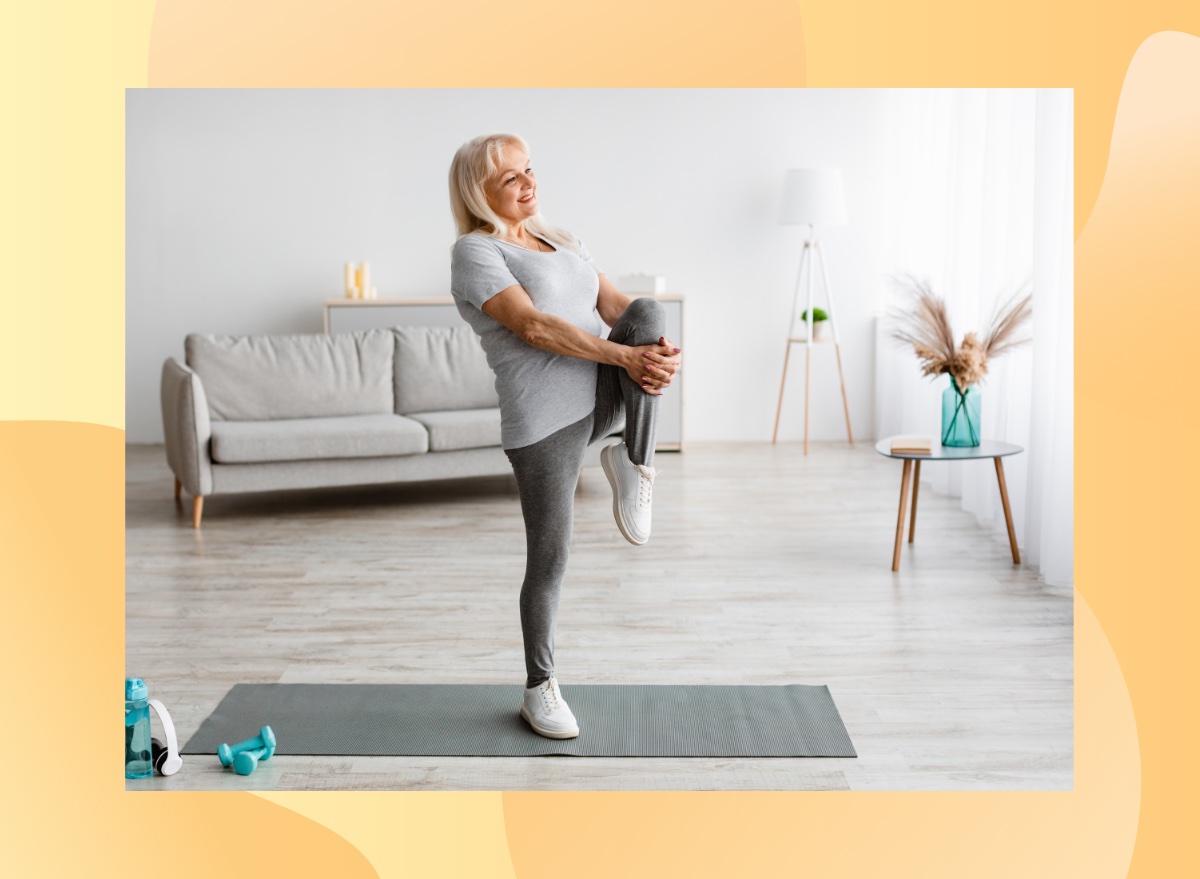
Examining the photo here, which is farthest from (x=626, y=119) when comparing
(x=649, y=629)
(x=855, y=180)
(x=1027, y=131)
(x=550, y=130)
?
(x=649, y=629)

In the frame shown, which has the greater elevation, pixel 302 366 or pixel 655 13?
pixel 655 13

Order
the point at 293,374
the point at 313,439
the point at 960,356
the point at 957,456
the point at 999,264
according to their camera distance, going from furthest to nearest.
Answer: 1. the point at 293,374
2. the point at 313,439
3. the point at 999,264
4. the point at 960,356
5. the point at 957,456

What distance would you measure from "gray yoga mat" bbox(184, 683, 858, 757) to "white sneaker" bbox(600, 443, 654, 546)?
19.0 inches

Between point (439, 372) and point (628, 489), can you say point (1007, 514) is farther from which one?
point (439, 372)

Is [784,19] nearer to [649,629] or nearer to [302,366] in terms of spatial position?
[649,629]

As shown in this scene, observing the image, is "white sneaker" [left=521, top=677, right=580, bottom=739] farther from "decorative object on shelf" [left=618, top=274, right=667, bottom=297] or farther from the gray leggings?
"decorative object on shelf" [left=618, top=274, right=667, bottom=297]

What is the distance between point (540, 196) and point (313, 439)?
2682mm

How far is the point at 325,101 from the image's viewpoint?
7383 millimetres

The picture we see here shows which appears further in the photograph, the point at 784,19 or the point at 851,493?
the point at 851,493

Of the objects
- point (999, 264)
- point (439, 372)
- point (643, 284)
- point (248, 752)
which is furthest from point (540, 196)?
point (248, 752)

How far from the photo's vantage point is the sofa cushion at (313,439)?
17.2ft

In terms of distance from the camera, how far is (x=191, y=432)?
16.9ft
